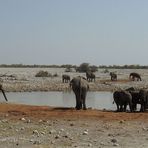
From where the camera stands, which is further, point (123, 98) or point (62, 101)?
point (62, 101)

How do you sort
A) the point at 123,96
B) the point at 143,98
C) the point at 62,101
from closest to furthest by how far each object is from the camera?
the point at 123,96
the point at 143,98
the point at 62,101

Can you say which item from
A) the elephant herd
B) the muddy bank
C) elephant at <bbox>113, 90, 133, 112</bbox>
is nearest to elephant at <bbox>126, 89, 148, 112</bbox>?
Answer: the elephant herd

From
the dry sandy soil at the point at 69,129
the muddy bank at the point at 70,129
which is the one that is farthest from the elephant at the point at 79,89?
the muddy bank at the point at 70,129

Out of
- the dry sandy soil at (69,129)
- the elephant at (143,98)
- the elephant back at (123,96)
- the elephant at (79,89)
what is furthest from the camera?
the elephant at (79,89)

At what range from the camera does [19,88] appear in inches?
1924

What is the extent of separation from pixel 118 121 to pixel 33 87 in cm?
3130

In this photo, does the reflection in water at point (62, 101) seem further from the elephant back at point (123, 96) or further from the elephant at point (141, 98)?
the elephant back at point (123, 96)

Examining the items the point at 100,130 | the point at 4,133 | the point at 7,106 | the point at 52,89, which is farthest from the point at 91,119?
the point at 52,89

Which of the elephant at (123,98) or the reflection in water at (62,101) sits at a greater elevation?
the elephant at (123,98)

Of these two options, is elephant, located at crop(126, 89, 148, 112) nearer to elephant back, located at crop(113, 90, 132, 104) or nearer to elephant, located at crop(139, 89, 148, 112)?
elephant, located at crop(139, 89, 148, 112)

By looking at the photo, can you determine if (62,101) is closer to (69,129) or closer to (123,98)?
(123,98)

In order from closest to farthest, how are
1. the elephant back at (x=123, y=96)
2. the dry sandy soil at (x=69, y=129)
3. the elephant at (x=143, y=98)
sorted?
1. the dry sandy soil at (x=69, y=129)
2. the elephant back at (x=123, y=96)
3. the elephant at (x=143, y=98)

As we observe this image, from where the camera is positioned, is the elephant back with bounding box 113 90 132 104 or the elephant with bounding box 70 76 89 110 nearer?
the elephant back with bounding box 113 90 132 104

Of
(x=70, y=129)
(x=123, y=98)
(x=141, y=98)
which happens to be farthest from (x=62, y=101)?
(x=70, y=129)
